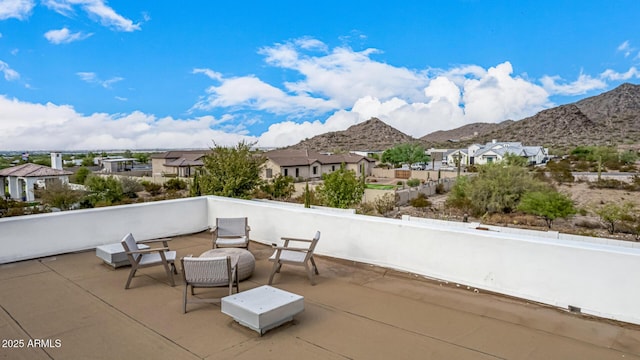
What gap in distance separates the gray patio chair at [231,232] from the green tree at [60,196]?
28.7 meters

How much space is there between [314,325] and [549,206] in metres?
20.5

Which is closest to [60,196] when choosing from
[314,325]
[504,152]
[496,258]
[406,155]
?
[314,325]

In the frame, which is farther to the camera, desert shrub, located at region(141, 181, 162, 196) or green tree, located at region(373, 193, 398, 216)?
desert shrub, located at region(141, 181, 162, 196)

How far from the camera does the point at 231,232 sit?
6.39 meters

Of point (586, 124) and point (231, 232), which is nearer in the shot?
point (231, 232)

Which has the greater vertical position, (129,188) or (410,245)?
(410,245)

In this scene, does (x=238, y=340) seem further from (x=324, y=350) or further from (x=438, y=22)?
(x=438, y=22)

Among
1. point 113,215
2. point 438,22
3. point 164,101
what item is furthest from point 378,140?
point 113,215

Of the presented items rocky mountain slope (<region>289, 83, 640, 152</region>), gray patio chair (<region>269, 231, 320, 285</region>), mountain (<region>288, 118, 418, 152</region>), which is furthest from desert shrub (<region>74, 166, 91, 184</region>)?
mountain (<region>288, 118, 418, 152</region>)

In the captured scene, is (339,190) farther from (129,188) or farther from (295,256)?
(129,188)

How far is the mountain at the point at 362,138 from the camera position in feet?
387

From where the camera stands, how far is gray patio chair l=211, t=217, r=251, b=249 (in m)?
6.16

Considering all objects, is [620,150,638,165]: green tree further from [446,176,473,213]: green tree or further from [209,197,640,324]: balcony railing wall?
[209,197,640,324]: balcony railing wall

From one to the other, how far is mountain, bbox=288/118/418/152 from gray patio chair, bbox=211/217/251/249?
107047 millimetres
